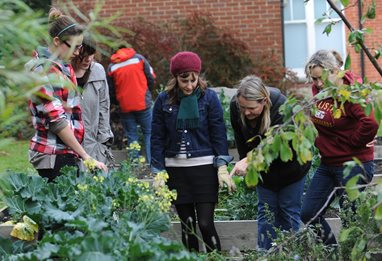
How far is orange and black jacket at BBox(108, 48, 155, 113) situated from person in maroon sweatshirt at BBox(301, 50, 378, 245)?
5.31 meters

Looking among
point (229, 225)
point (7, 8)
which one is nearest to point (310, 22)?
point (229, 225)

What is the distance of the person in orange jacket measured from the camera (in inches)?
489

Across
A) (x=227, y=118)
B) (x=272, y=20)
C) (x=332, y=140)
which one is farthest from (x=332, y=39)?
(x=332, y=140)

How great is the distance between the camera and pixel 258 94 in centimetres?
665

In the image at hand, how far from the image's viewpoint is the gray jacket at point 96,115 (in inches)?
289

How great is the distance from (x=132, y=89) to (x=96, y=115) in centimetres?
507

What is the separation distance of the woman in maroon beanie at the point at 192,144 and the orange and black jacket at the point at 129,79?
17.0 ft

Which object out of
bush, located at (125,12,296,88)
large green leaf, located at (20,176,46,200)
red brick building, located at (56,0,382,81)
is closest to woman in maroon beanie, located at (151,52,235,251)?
large green leaf, located at (20,176,46,200)

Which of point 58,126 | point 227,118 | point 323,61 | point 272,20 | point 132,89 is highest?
point 323,61

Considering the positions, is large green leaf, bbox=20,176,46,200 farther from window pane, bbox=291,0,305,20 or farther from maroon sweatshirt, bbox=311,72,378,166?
window pane, bbox=291,0,305,20

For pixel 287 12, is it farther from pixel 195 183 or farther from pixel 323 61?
pixel 195 183

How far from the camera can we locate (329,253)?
6.27 meters

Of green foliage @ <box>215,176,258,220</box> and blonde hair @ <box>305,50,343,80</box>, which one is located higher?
blonde hair @ <box>305,50,343,80</box>

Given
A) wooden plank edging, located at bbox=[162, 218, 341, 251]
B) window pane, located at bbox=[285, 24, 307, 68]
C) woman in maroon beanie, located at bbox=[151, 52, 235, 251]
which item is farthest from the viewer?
window pane, located at bbox=[285, 24, 307, 68]
